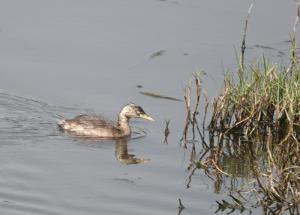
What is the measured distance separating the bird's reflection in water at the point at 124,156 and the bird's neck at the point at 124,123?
1.33ft

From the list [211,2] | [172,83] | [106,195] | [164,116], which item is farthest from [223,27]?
[106,195]

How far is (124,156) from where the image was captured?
39.0ft

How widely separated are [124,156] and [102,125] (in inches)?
56.3

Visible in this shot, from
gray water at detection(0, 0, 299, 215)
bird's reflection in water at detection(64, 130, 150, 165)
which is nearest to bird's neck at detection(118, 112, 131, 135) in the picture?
bird's reflection in water at detection(64, 130, 150, 165)

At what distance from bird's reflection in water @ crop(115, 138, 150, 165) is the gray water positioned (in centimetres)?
3

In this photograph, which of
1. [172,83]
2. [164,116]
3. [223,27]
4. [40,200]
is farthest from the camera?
[223,27]

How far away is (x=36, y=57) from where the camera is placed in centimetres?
1487

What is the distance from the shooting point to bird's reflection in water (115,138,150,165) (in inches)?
456

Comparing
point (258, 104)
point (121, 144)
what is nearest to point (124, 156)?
point (121, 144)

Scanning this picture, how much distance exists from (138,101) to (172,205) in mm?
4187

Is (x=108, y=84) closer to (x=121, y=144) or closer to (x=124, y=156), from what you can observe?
(x=121, y=144)

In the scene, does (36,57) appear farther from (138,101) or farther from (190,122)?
(190,122)

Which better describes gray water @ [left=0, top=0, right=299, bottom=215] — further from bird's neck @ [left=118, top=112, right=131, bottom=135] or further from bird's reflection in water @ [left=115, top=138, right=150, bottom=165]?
bird's neck @ [left=118, top=112, right=131, bottom=135]

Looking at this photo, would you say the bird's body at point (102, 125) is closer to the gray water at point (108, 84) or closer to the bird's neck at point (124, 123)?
the bird's neck at point (124, 123)
